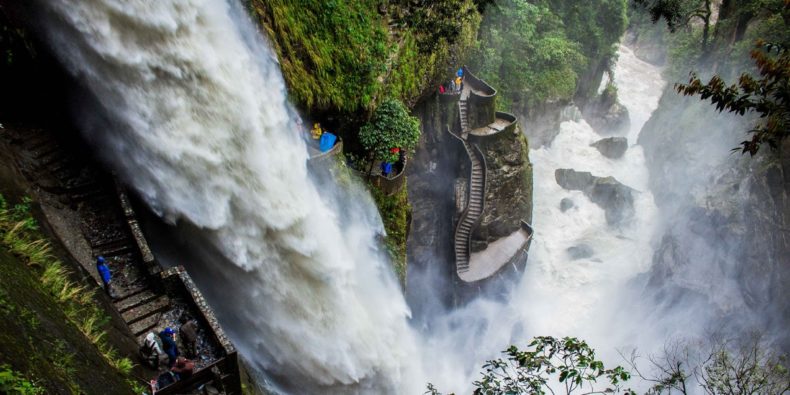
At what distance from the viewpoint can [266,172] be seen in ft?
36.1

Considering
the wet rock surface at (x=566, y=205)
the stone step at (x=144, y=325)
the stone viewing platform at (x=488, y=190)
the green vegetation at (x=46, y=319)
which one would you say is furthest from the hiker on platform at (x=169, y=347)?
the wet rock surface at (x=566, y=205)

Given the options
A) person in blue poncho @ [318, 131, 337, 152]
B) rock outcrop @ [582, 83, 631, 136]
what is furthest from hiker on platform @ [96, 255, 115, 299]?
rock outcrop @ [582, 83, 631, 136]

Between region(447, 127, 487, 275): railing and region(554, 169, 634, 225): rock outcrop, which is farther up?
region(554, 169, 634, 225): rock outcrop

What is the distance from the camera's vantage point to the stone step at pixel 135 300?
8.96 metres

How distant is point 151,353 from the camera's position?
8.12 m

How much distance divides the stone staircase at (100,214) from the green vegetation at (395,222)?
785 cm

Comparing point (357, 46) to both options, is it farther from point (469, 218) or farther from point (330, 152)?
point (469, 218)

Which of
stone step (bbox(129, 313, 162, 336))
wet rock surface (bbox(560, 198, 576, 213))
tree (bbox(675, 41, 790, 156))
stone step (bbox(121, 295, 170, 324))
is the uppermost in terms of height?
wet rock surface (bbox(560, 198, 576, 213))

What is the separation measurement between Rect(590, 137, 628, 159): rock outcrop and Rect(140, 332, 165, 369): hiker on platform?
3349 centimetres

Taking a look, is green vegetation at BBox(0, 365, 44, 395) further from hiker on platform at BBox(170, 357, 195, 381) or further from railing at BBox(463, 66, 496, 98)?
railing at BBox(463, 66, 496, 98)

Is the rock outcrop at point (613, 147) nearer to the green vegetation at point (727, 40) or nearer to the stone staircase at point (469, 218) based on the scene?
the green vegetation at point (727, 40)

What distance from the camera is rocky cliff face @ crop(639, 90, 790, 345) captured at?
61.4 feet

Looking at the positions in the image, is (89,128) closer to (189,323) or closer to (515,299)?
(189,323)

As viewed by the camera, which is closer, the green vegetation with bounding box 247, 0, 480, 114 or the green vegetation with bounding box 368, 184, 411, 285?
the green vegetation with bounding box 247, 0, 480, 114
